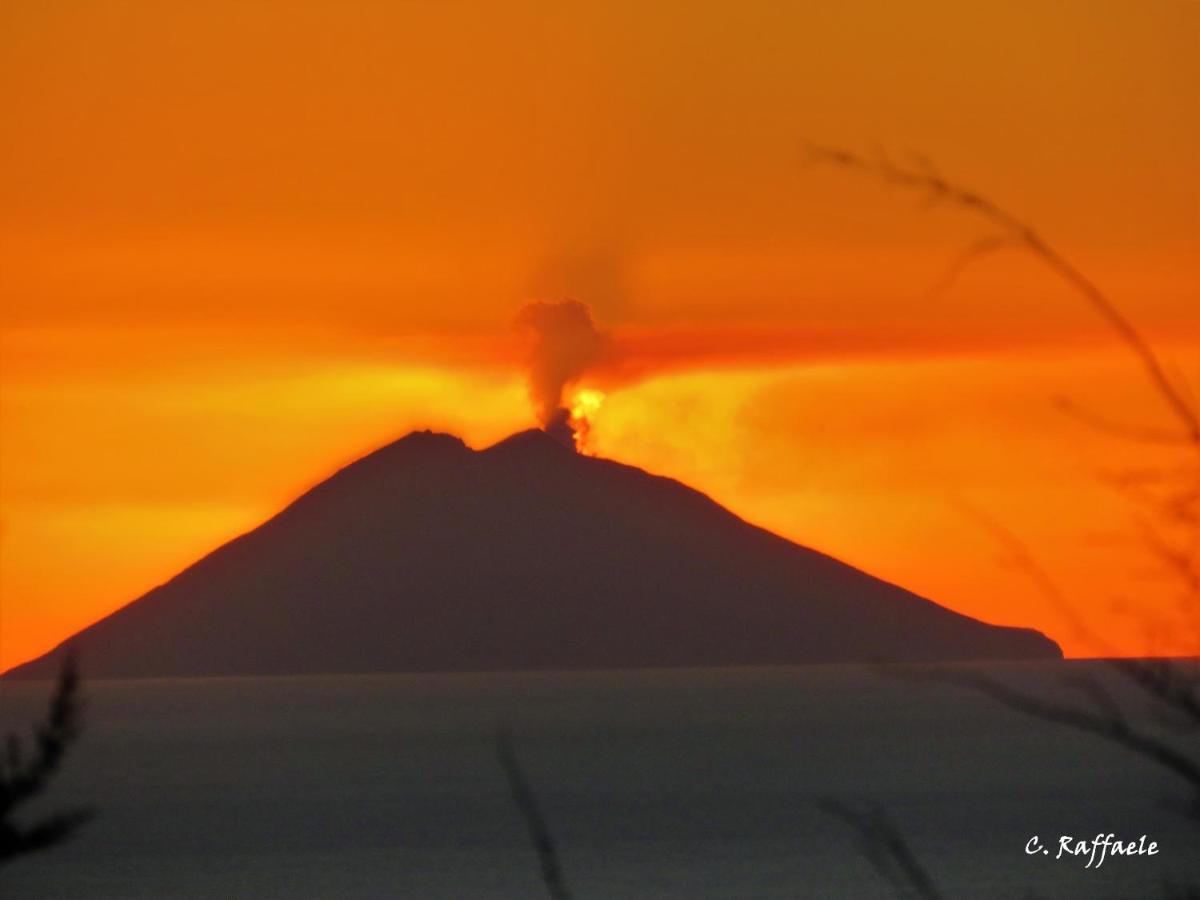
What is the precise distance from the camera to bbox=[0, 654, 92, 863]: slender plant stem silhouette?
4.34 m

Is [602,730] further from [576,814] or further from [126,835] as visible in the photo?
[126,835]

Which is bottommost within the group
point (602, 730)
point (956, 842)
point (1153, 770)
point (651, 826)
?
point (956, 842)

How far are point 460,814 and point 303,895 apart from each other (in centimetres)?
3402

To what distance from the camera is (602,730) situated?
7407 inches

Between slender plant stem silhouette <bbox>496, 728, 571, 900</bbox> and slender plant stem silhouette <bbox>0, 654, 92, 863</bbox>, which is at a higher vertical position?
slender plant stem silhouette <bbox>0, 654, 92, 863</bbox>

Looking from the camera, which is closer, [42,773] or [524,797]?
[524,797]

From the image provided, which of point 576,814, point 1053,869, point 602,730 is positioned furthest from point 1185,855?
point 602,730

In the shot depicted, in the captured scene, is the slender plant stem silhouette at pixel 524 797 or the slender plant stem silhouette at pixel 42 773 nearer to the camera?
the slender plant stem silhouette at pixel 524 797

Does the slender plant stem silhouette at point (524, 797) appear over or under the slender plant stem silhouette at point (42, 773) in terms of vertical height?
under

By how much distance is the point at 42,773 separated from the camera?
14.5 ft

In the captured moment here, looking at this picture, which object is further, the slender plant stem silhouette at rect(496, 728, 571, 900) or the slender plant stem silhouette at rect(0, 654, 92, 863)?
the slender plant stem silhouette at rect(0, 654, 92, 863)

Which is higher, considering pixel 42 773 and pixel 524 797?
pixel 42 773

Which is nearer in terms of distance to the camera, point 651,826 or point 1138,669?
point 1138,669

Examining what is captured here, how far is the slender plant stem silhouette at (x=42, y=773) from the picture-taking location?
14.3 feet
